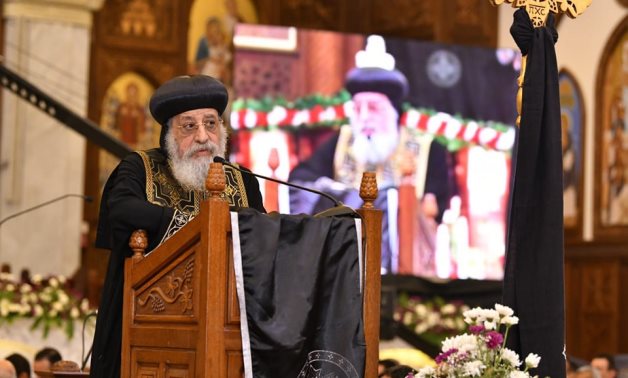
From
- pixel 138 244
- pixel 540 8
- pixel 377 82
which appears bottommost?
pixel 138 244

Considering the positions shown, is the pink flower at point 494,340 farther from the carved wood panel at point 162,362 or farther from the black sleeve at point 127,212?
the black sleeve at point 127,212

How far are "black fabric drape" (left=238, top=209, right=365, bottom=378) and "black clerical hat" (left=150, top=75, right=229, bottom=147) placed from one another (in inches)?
39.8

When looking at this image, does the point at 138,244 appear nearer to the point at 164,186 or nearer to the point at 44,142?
the point at 164,186

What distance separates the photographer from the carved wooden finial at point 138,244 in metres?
5.36

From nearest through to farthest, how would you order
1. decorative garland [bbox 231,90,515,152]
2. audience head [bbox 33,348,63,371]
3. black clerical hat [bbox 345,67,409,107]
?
audience head [bbox 33,348,63,371]
decorative garland [bbox 231,90,515,152]
black clerical hat [bbox 345,67,409,107]

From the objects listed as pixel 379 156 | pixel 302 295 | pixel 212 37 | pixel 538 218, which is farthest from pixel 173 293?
pixel 212 37

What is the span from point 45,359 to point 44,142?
6.85m

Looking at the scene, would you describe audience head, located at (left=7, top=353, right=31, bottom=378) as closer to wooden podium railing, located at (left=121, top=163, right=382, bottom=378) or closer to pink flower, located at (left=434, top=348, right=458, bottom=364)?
wooden podium railing, located at (left=121, top=163, right=382, bottom=378)

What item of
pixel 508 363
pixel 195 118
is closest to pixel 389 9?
pixel 195 118

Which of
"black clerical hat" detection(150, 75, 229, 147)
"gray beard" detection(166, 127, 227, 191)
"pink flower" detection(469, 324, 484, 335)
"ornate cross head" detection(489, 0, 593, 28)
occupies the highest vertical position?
"ornate cross head" detection(489, 0, 593, 28)

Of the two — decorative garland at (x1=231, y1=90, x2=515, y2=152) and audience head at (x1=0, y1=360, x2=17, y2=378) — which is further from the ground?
decorative garland at (x1=231, y1=90, x2=515, y2=152)

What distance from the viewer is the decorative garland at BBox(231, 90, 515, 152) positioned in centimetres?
1516

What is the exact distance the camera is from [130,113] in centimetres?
1795

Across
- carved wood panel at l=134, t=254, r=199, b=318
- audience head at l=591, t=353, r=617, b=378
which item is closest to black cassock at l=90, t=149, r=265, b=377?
carved wood panel at l=134, t=254, r=199, b=318
